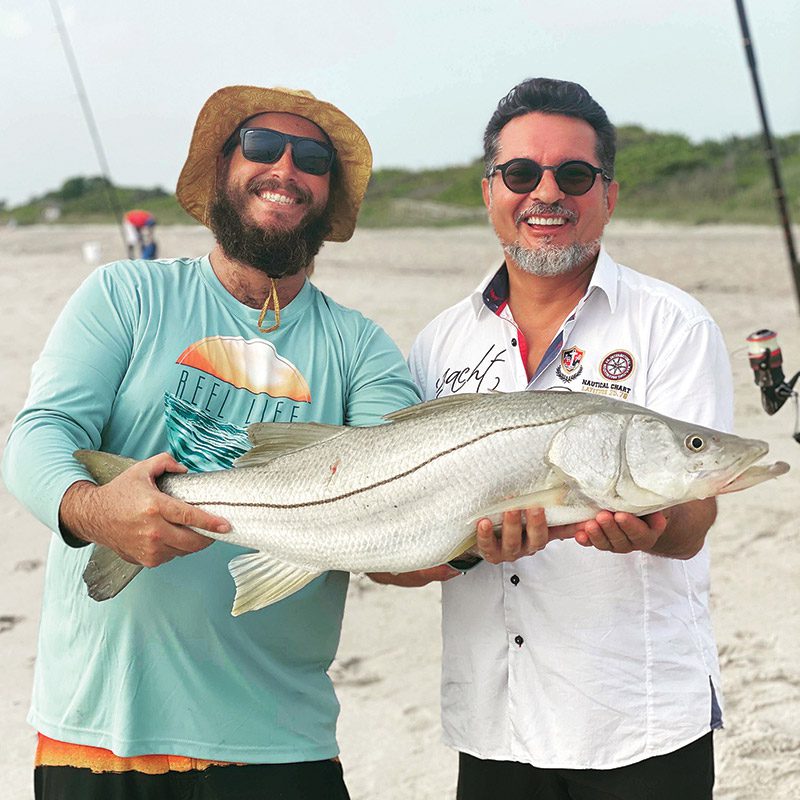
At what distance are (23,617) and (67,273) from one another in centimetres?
1542

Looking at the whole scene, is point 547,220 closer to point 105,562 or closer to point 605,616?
point 605,616

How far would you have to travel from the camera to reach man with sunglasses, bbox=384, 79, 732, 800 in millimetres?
2975

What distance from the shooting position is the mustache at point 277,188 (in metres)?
3.25

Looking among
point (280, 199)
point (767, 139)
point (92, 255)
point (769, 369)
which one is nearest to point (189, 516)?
point (280, 199)

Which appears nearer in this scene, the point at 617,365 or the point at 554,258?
the point at 617,365

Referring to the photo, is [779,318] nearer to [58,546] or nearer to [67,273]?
[58,546]

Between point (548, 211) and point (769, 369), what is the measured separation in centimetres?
183

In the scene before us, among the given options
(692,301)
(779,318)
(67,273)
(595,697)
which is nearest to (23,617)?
(595,697)

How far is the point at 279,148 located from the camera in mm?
3289

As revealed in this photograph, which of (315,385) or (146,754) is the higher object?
(315,385)

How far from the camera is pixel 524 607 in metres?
3.06

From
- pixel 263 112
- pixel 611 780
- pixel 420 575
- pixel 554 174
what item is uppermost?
pixel 263 112

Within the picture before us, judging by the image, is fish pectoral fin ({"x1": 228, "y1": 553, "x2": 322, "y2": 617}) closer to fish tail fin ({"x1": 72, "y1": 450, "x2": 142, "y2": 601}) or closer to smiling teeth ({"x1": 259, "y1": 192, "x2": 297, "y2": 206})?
fish tail fin ({"x1": 72, "y1": 450, "x2": 142, "y2": 601})

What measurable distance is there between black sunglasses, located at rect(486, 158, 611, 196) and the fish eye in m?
1.03
